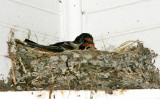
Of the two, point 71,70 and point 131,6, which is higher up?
point 131,6

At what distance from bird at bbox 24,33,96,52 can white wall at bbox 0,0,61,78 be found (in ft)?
1.43

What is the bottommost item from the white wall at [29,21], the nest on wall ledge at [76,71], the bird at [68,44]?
the nest on wall ledge at [76,71]

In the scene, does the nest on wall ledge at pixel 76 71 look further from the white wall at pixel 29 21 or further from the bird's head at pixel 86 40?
the bird's head at pixel 86 40

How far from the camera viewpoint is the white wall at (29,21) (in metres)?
4.64

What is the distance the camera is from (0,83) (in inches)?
155

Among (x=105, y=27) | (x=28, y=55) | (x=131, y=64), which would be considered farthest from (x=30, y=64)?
(x=105, y=27)

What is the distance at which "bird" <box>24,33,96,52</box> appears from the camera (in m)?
4.25

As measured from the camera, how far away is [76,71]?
4.02 metres

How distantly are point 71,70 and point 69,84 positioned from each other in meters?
0.16

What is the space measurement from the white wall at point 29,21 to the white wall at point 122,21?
0.39 metres

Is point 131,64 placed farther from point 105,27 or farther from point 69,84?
point 105,27

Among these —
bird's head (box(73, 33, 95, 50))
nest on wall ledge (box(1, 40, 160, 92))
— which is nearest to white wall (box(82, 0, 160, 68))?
bird's head (box(73, 33, 95, 50))

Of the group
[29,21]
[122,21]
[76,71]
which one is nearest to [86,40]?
[122,21]

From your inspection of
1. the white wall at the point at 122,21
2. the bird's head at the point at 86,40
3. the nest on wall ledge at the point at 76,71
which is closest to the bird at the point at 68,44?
the bird's head at the point at 86,40
